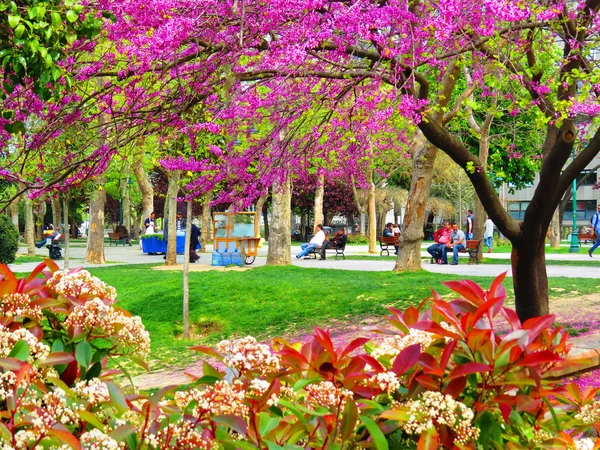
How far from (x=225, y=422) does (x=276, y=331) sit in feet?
31.8

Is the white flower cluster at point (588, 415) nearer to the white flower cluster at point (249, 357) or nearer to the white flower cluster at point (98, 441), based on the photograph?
the white flower cluster at point (249, 357)

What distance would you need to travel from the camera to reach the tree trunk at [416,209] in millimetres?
16734

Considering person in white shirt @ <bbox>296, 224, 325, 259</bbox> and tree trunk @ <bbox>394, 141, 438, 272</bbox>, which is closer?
tree trunk @ <bbox>394, 141, 438, 272</bbox>

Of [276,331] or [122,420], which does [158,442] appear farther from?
[276,331]

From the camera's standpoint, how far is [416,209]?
55.4ft

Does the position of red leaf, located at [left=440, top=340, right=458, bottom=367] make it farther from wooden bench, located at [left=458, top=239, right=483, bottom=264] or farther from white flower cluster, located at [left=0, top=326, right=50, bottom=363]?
wooden bench, located at [left=458, top=239, right=483, bottom=264]

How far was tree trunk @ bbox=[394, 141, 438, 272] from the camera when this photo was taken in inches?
659

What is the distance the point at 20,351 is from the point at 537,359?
1.32 meters

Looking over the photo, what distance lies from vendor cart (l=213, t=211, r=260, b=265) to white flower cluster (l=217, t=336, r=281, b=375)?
20512 millimetres

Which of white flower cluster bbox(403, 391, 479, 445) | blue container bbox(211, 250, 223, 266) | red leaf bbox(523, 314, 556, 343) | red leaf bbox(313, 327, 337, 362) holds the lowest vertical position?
blue container bbox(211, 250, 223, 266)

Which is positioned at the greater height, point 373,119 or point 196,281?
point 373,119

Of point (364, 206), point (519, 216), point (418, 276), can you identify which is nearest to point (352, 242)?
point (364, 206)

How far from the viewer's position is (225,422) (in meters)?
1.59

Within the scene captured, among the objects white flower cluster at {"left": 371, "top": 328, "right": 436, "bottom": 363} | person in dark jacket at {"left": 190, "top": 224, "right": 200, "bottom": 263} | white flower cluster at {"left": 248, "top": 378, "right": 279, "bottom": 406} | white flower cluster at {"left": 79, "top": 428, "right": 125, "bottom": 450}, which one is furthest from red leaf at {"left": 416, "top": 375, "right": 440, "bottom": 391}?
person in dark jacket at {"left": 190, "top": 224, "right": 200, "bottom": 263}
